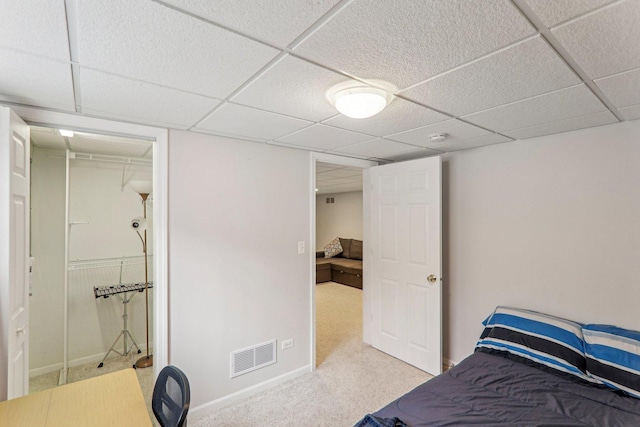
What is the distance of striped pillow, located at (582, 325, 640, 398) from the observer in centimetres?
171

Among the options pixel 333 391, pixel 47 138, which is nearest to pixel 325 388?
pixel 333 391

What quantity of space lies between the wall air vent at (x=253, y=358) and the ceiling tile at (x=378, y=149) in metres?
1.96

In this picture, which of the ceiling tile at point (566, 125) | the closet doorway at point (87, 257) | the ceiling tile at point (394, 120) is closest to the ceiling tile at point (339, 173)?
the ceiling tile at point (394, 120)

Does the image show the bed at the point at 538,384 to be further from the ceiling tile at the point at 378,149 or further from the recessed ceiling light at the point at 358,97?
the ceiling tile at the point at 378,149

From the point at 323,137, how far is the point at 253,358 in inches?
78.5

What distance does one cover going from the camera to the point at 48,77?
4.45ft

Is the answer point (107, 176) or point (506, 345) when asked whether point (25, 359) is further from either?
point (506, 345)

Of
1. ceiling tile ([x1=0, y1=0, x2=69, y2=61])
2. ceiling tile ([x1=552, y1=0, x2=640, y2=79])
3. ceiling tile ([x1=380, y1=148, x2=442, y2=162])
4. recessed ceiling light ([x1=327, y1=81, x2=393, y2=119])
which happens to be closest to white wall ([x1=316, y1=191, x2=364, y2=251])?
ceiling tile ([x1=380, y1=148, x2=442, y2=162])

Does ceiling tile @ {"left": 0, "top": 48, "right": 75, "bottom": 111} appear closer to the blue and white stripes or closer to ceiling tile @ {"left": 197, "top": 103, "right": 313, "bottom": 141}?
ceiling tile @ {"left": 197, "top": 103, "right": 313, "bottom": 141}

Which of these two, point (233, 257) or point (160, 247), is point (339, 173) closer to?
point (233, 257)

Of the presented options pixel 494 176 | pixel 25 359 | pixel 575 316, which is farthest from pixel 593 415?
pixel 25 359

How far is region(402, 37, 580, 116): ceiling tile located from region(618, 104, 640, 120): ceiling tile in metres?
0.72

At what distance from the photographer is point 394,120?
201 cm

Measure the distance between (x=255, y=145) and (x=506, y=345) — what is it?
8.34 feet
